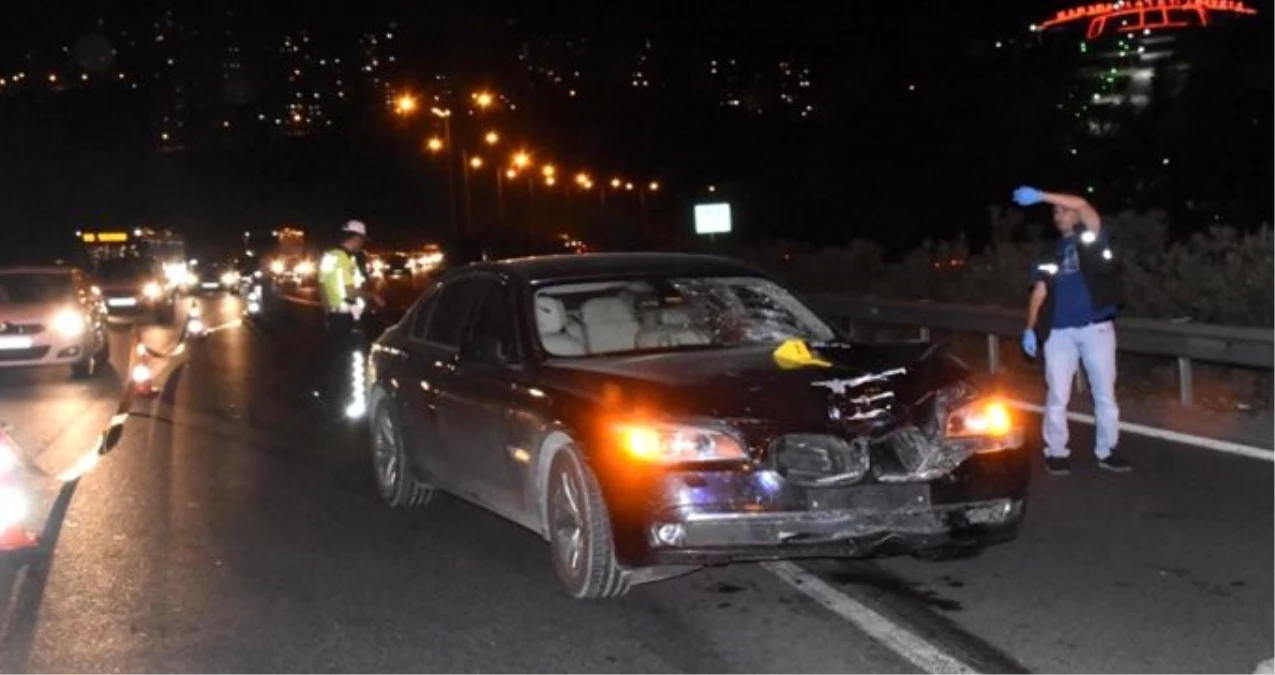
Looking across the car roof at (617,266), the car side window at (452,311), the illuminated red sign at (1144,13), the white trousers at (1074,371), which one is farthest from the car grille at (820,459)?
the illuminated red sign at (1144,13)

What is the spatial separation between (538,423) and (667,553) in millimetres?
1014

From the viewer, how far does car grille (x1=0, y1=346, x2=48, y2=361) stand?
17484mm

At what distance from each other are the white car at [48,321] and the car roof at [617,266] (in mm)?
10951

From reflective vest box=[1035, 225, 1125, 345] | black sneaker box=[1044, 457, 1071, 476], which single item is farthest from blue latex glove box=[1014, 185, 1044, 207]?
black sneaker box=[1044, 457, 1071, 476]

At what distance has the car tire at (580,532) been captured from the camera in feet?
20.7

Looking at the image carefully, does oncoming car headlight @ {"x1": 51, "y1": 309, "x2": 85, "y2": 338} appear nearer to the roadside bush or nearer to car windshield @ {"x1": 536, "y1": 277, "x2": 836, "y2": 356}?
the roadside bush

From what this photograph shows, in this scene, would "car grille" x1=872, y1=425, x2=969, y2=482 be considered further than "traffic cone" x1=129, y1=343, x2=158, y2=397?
No

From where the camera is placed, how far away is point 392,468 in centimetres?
895

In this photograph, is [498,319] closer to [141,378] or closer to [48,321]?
[141,378]

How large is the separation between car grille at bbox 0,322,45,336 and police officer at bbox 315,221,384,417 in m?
5.78

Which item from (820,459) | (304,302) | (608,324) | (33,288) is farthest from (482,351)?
(304,302)

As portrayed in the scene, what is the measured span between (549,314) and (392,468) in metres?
1.94

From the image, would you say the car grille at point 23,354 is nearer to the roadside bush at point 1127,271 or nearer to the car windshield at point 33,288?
the car windshield at point 33,288

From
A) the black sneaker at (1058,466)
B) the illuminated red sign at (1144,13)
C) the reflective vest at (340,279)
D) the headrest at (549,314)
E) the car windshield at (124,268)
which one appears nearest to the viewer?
the headrest at (549,314)
